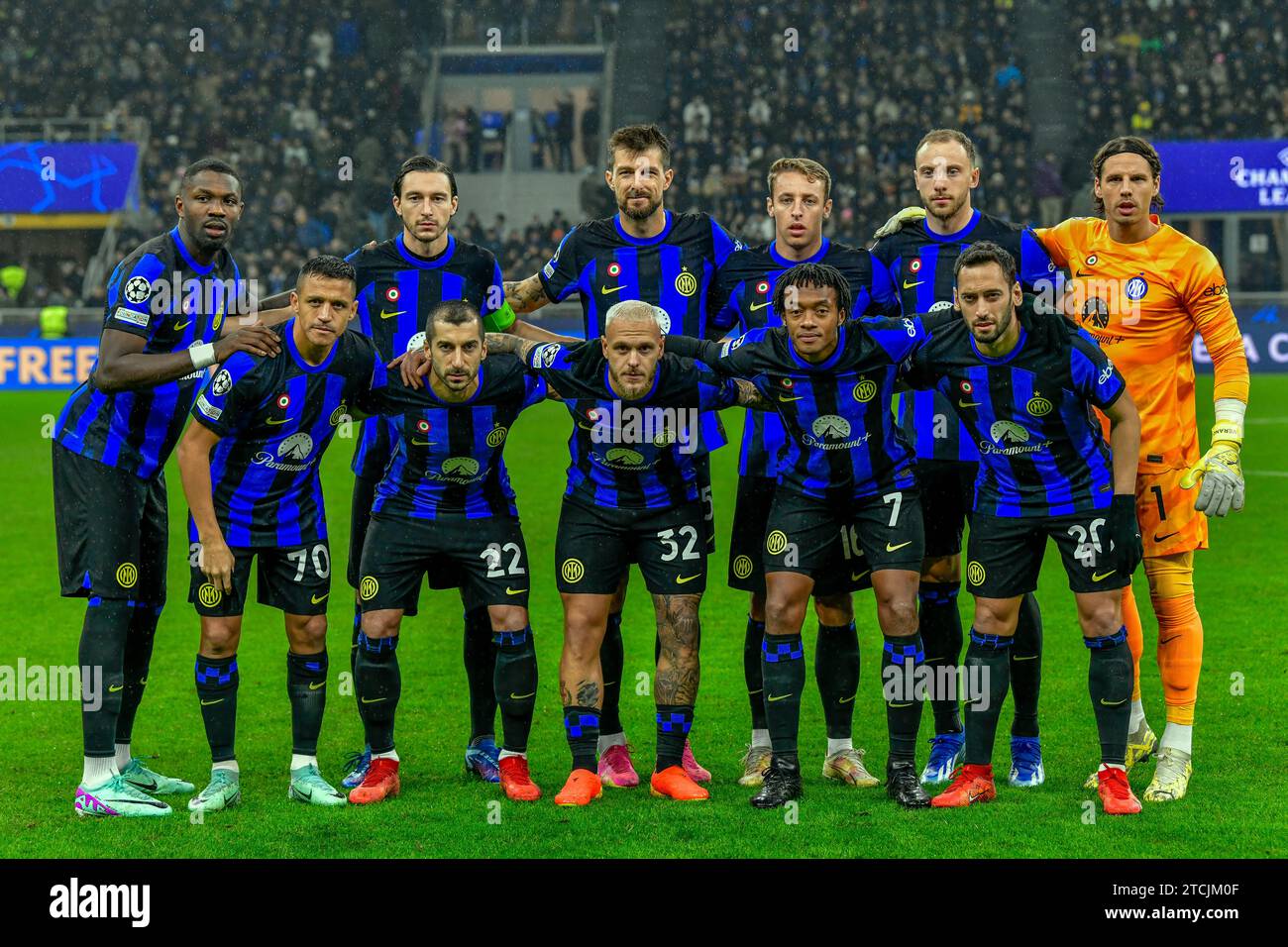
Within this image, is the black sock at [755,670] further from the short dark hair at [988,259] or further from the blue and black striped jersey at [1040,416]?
the short dark hair at [988,259]

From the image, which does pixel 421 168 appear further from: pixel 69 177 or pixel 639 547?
pixel 69 177

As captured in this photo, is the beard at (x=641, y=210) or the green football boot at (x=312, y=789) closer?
the green football boot at (x=312, y=789)

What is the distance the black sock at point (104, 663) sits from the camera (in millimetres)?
5586

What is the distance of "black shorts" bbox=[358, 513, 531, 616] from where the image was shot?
574cm

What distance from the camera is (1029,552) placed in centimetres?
554

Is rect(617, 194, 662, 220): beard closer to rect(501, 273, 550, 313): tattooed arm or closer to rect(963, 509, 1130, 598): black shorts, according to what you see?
rect(501, 273, 550, 313): tattooed arm

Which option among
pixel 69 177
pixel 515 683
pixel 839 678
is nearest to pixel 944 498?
pixel 839 678

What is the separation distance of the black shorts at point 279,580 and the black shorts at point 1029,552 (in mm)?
2344

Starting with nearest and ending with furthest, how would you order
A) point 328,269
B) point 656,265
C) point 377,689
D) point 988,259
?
point 988,259
point 328,269
point 377,689
point 656,265

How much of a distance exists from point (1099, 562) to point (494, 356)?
2.33 m

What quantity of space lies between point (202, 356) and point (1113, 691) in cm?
341

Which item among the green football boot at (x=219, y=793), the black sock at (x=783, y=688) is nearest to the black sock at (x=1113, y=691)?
the black sock at (x=783, y=688)

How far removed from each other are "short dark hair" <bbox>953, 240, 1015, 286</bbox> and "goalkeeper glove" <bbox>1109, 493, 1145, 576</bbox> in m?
0.86

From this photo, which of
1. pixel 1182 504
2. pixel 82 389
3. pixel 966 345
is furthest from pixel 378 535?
pixel 1182 504
